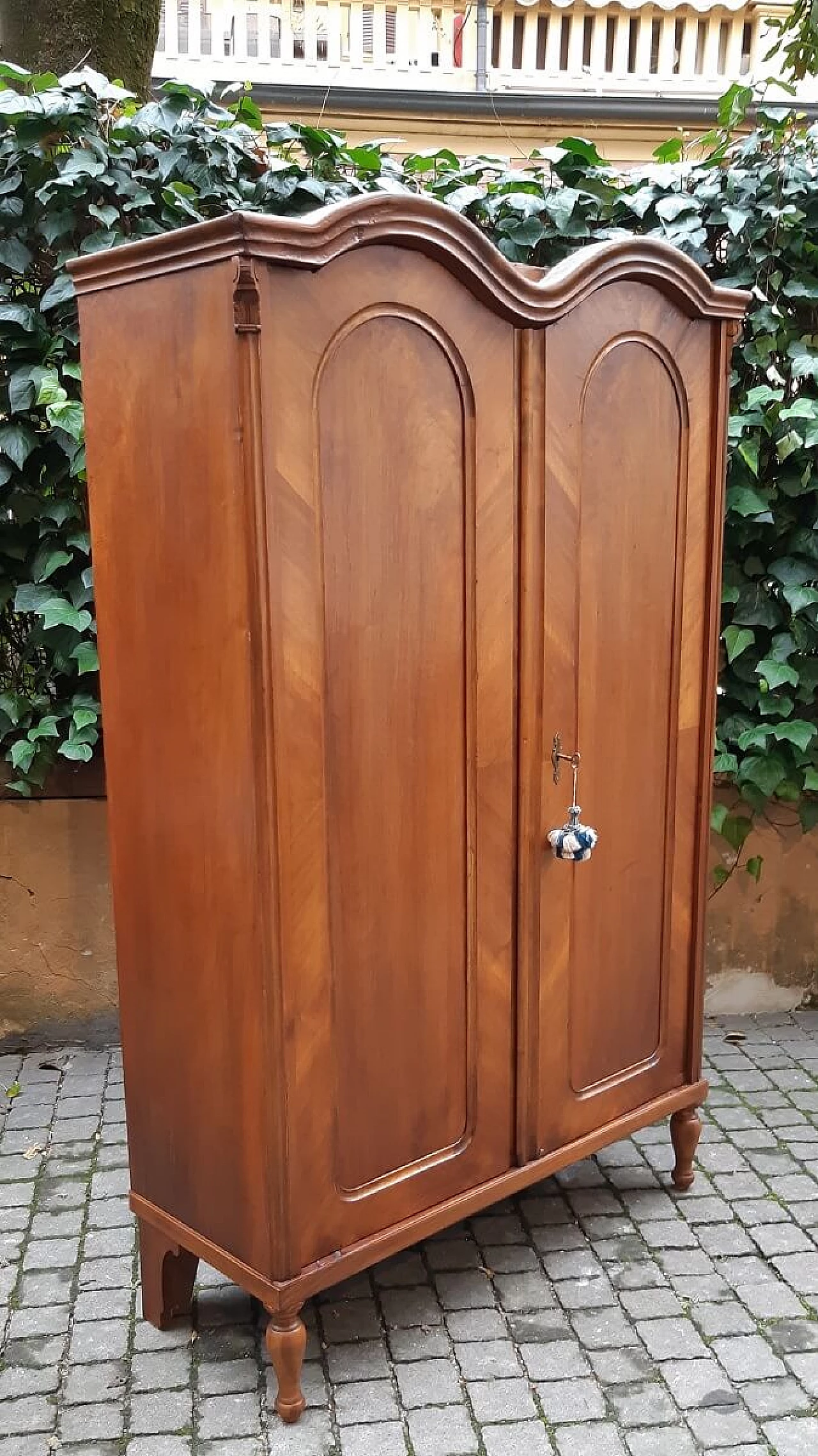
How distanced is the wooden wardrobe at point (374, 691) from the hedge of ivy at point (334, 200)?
4.14ft

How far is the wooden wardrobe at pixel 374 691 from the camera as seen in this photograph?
1965mm

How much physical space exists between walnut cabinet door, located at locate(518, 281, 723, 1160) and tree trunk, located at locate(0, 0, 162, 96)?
2.76 metres

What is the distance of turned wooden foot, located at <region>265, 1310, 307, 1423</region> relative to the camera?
2.19 metres

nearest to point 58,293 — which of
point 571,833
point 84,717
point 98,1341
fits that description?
point 84,717

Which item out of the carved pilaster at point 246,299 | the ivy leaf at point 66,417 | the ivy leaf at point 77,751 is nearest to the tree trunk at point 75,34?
the ivy leaf at point 66,417

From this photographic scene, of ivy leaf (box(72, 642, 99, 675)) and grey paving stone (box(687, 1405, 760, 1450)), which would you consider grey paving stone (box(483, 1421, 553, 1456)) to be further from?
ivy leaf (box(72, 642, 99, 675))

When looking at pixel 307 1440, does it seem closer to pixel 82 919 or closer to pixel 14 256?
pixel 82 919

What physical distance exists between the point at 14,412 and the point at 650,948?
8.31ft

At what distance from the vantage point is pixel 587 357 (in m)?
2.41

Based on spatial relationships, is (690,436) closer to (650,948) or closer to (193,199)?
(650,948)

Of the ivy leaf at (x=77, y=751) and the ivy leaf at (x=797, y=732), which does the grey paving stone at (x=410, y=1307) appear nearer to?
the ivy leaf at (x=77, y=751)

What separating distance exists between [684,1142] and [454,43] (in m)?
8.49

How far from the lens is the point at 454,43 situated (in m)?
8.62

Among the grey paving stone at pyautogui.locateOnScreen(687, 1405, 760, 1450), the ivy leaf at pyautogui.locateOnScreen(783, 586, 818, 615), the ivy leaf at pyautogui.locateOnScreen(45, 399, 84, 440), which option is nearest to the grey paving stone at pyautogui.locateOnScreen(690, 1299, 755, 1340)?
the grey paving stone at pyautogui.locateOnScreen(687, 1405, 760, 1450)
